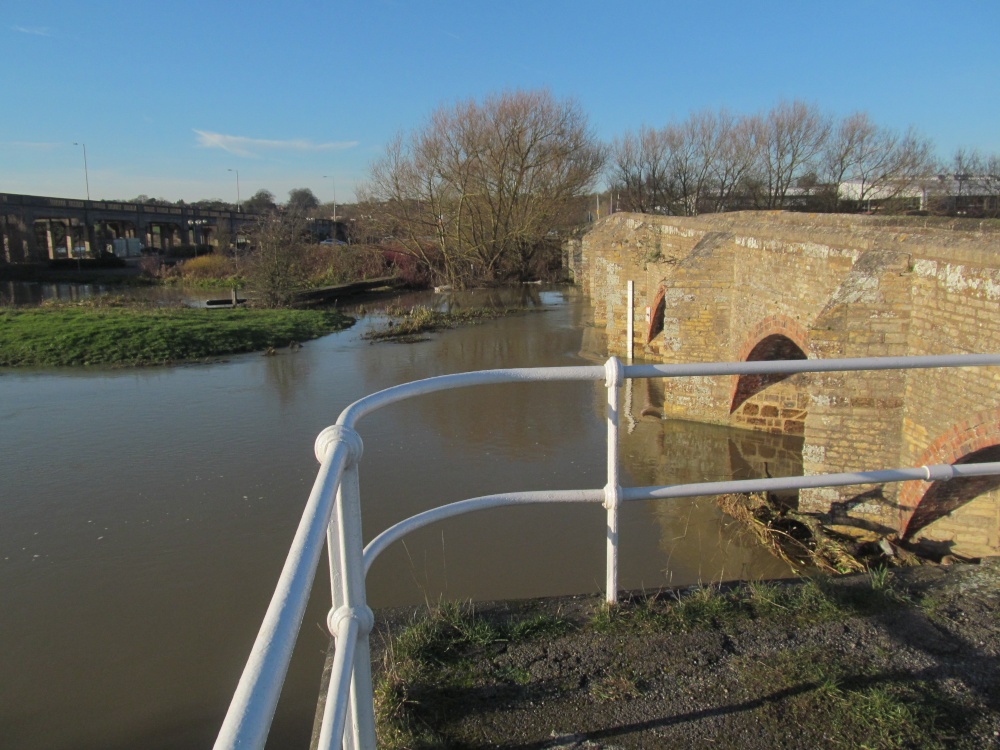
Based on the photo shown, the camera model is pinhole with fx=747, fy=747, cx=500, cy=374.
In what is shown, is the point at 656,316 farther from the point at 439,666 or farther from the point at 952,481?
the point at 439,666

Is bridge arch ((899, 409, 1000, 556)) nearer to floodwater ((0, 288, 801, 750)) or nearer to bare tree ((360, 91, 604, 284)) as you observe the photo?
floodwater ((0, 288, 801, 750))

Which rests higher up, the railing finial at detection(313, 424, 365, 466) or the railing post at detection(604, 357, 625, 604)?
the railing finial at detection(313, 424, 365, 466)

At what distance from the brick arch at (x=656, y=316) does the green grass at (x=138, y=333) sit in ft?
32.9

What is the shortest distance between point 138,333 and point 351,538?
1992 cm

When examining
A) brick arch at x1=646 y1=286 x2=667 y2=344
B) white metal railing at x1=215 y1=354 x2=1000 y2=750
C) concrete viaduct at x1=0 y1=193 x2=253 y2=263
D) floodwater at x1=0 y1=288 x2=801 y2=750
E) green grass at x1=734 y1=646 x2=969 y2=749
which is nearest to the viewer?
white metal railing at x1=215 y1=354 x2=1000 y2=750

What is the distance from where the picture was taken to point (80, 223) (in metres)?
63.3

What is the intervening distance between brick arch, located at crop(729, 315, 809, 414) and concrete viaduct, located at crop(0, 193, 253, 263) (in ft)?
170

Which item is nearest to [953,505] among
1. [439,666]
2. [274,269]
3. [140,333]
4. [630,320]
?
[439,666]

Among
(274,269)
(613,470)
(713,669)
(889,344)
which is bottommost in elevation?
(713,669)

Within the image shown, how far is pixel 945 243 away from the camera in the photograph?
642 cm

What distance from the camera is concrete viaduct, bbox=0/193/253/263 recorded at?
169 feet

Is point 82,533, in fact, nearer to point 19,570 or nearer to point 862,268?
point 19,570

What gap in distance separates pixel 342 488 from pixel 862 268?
673 cm

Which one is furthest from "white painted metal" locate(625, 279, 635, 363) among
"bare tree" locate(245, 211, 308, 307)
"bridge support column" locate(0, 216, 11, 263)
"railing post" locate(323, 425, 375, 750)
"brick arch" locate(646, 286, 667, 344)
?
"bridge support column" locate(0, 216, 11, 263)
